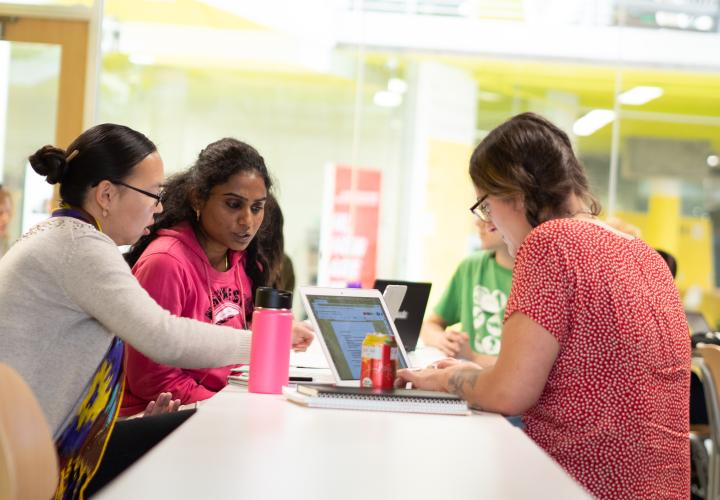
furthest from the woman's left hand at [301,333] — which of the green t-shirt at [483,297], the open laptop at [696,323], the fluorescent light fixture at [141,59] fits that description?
the fluorescent light fixture at [141,59]

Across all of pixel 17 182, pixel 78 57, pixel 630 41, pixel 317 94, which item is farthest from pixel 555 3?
pixel 17 182

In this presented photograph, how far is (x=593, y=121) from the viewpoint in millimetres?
7457

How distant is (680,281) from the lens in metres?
7.50

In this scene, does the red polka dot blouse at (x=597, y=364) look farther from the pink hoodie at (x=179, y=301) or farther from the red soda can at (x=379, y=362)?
the pink hoodie at (x=179, y=301)

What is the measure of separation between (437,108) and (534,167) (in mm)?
5411

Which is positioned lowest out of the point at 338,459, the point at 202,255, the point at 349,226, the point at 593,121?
the point at 338,459

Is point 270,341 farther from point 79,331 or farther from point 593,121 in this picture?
point 593,121

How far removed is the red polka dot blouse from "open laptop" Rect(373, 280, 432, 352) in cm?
135

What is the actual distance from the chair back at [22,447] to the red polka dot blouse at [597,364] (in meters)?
0.95

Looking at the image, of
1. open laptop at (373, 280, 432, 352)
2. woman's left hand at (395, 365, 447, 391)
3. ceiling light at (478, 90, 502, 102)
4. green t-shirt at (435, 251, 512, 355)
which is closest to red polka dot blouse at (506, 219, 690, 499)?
woman's left hand at (395, 365, 447, 391)

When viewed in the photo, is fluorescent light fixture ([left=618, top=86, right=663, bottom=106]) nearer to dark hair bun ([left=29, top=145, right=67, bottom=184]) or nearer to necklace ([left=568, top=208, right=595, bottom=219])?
necklace ([left=568, top=208, right=595, bottom=219])

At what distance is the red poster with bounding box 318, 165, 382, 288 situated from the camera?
723 cm

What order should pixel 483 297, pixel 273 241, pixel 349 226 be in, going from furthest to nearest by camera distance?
pixel 349 226 < pixel 483 297 < pixel 273 241

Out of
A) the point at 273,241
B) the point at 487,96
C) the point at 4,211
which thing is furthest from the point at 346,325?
the point at 487,96
